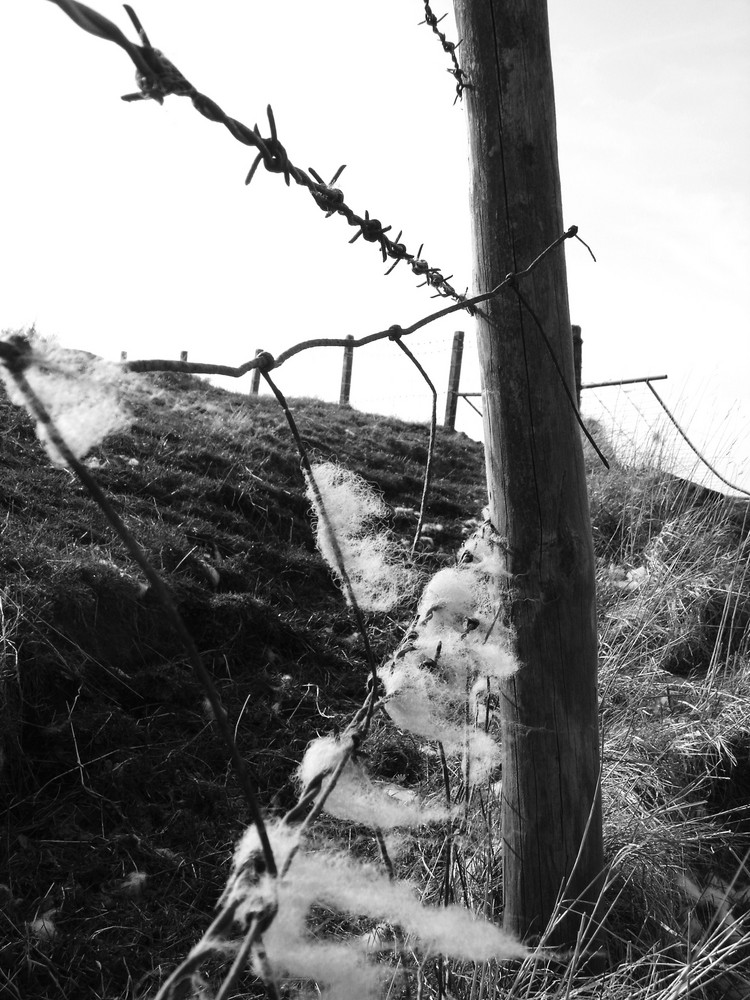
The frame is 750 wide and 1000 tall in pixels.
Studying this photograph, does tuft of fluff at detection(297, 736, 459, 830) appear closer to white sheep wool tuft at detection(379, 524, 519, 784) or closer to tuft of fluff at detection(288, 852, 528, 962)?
tuft of fluff at detection(288, 852, 528, 962)

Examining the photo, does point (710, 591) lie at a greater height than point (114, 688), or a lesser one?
greater

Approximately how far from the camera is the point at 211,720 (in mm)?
3041

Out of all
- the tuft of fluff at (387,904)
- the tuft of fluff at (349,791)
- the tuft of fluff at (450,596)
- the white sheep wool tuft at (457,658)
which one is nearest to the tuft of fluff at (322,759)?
the tuft of fluff at (349,791)

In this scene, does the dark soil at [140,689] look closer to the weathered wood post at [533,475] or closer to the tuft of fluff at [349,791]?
the tuft of fluff at [349,791]

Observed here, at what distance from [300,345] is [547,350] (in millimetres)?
790

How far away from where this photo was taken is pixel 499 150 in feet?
5.57

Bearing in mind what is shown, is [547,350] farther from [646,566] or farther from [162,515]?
[646,566]

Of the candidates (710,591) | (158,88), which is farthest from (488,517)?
(710,591)

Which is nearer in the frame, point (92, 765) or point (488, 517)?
point (488, 517)

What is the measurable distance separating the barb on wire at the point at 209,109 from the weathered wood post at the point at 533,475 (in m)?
0.21

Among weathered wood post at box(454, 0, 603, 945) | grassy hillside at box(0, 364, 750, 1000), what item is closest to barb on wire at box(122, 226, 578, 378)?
weathered wood post at box(454, 0, 603, 945)

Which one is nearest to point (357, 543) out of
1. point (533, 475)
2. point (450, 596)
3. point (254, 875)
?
point (450, 596)

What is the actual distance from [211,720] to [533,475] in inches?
71.5

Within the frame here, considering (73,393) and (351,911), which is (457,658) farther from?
(73,393)
